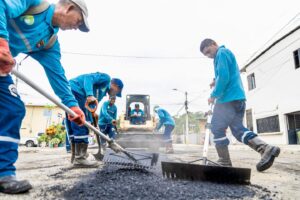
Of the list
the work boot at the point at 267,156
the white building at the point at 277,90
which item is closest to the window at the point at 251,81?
the white building at the point at 277,90

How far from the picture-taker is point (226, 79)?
327 centimetres

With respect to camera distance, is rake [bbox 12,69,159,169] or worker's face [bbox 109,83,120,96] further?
worker's face [bbox 109,83,120,96]

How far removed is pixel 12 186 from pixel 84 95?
6.86ft

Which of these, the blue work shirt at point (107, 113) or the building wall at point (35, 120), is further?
the building wall at point (35, 120)

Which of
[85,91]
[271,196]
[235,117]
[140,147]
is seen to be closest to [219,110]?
[235,117]

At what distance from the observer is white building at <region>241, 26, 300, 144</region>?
13336 millimetres

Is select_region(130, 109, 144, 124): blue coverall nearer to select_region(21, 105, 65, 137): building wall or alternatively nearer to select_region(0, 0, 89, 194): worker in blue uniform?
select_region(0, 0, 89, 194): worker in blue uniform

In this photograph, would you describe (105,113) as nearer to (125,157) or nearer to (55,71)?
(125,157)

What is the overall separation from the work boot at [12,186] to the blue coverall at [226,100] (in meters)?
2.40

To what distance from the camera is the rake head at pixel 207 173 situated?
89.4 inches

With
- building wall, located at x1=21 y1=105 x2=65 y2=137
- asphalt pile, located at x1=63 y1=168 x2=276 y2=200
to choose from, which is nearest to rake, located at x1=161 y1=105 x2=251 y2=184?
asphalt pile, located at x1=63 y1=168 x2=276 y2=200

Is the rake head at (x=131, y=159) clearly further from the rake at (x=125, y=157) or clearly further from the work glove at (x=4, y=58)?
the work glove at (x=4, y=58)

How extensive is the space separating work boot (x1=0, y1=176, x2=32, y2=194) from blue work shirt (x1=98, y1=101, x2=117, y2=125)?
5072mm

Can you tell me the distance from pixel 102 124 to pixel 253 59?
1413 cm
